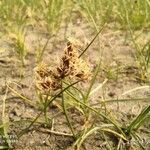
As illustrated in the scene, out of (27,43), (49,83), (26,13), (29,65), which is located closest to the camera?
(49,83)

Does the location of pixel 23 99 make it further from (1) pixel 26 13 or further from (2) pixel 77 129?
(1) pixel 26 13

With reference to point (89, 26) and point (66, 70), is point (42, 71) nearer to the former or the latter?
point (66, 70)

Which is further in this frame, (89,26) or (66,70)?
(89,26)

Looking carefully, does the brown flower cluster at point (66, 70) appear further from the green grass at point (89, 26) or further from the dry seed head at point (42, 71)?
the green grass at point (89, 26)

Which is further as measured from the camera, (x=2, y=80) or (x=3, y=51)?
(x=3, y=51)

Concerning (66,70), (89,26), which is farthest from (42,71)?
(89,26)

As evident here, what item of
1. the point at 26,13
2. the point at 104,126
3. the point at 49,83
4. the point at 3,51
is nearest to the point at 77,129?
the point at 104,126

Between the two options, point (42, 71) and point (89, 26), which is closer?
point (42, 71)

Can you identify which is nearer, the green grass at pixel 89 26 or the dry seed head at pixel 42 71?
the dry seed head at pixel 42 71

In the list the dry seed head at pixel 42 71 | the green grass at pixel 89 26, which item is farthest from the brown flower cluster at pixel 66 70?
the green grass at pixel 89 26
